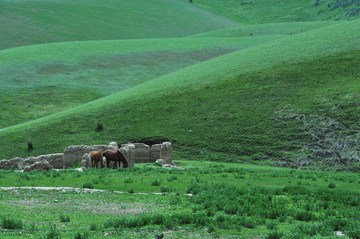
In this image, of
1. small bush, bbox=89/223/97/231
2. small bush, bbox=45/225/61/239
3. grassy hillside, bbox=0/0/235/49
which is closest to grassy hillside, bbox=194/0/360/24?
grassy hillside, bbox=0/0/235/49

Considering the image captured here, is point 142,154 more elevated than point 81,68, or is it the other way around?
point 81,68

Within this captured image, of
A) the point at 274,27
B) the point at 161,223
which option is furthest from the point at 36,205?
the point at 274,27

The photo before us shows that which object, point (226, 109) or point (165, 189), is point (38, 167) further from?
point (226, 109)

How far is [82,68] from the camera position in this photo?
91.1 metres

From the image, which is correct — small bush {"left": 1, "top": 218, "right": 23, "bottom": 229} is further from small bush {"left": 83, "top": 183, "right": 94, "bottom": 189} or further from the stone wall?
the stone wall

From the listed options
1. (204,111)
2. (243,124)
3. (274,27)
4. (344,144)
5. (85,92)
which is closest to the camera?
(344,144)

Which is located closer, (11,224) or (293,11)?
(11,224)

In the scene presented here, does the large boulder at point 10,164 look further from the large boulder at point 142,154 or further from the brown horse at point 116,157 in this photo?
the large boulder at point 142,154

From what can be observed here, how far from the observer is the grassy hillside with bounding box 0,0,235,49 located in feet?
420

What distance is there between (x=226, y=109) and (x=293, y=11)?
145315mm

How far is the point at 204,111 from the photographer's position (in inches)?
2175

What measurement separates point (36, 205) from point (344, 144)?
1302 inches

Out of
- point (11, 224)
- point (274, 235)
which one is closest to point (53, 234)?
point (11, 224)

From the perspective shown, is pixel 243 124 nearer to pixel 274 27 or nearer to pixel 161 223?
pixel 161 223
